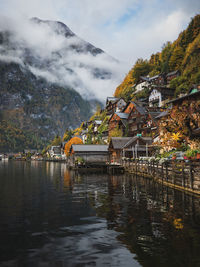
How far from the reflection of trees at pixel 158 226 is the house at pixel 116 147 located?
141ft

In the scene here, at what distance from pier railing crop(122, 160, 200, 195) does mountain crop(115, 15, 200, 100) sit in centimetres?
4962

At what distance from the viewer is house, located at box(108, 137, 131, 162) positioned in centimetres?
6584

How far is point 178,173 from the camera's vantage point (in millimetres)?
26859

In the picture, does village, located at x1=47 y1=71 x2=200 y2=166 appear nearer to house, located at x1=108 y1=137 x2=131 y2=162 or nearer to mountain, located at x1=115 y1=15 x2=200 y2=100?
house, located at x1=108 y1=137 x2=131 y2=162

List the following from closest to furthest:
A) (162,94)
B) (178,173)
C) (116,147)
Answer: (178,173) < (116,147) < (162,94)

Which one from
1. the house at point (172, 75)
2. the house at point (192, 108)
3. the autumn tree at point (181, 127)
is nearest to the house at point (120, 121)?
the house at point (172, 75)

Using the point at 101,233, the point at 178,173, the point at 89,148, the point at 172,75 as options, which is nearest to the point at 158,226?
the point at 101,233

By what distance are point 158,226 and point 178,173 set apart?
47.4 ft

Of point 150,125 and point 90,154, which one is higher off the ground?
point 150,125

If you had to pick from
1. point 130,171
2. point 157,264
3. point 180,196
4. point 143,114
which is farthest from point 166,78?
point 157,264

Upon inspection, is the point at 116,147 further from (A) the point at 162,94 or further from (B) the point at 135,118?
(A) the point at 162,94

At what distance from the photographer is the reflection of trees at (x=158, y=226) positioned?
9.67m

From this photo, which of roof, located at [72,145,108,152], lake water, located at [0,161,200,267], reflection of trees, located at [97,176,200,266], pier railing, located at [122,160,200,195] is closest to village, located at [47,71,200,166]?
roof, located at [72,145,108,152]

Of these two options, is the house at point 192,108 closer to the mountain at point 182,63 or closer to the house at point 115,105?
the mountain at point 182,63
